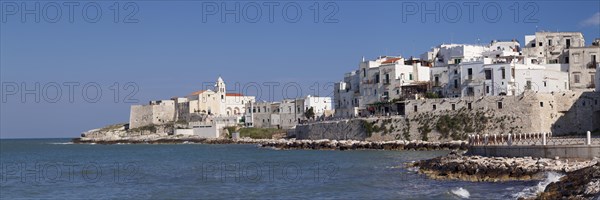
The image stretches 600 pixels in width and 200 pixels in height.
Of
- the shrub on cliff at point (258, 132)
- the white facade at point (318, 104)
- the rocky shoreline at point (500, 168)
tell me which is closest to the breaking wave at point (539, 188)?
the rocky shoreline at point (500, 168)

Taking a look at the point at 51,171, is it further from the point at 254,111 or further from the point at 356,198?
the point at 254,111

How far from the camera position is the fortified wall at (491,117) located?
2060 inches

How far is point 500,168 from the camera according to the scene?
27188mm

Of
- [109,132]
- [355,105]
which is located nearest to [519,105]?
[355,105]

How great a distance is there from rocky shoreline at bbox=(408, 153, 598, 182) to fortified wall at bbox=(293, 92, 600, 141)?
928 inches

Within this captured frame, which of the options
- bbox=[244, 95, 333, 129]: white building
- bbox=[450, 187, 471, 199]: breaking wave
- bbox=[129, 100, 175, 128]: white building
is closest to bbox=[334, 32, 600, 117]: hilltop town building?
bbox=[244, 95, 333, 129]: white building

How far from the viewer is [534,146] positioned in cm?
2898

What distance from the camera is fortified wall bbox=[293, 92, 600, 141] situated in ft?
172

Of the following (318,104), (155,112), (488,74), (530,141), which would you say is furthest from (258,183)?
(155,112)

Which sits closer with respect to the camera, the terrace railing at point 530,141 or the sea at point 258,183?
the sea at point 258,183

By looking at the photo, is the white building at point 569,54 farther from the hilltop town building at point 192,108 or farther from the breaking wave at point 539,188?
the hilltop town building at point 192,108

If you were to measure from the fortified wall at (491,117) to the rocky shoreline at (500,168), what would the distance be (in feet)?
77.4

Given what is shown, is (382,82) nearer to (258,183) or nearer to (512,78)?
(512,78)

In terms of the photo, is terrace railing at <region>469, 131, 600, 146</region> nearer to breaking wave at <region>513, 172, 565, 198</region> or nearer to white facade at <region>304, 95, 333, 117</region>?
breaking wave at <region>513, 172, 565, 198</region>
